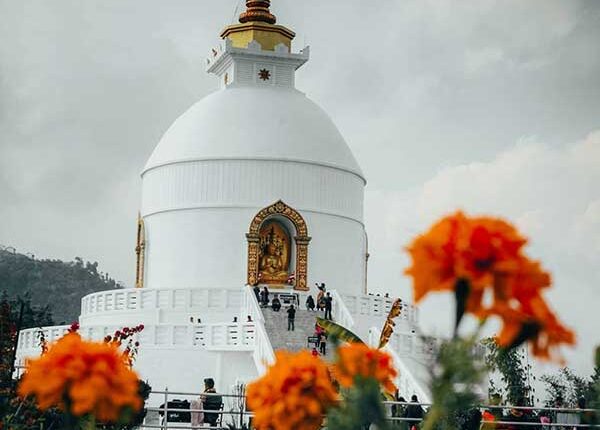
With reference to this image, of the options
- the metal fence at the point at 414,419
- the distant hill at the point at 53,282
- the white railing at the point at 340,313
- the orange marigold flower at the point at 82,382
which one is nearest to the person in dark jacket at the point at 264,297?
the white railing at the point at 340,313

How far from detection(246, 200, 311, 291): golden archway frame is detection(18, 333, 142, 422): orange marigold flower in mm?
34721

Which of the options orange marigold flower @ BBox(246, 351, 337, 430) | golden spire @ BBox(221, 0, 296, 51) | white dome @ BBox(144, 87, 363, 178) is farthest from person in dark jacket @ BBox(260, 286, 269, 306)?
orange marigold flower @ BBox(246, 351, 337, 430)

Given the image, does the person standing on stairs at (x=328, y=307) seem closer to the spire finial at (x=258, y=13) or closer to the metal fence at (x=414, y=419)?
the spire finial at (x=258, y=13)

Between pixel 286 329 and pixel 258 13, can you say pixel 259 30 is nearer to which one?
pixel 258 13

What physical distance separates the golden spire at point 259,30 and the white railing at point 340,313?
11.8 metres

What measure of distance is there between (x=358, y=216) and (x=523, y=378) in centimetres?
1126

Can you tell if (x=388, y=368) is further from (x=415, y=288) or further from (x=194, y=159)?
(x=194, y=159)

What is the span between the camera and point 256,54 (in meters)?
42.2

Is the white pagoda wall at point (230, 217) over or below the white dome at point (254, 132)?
below

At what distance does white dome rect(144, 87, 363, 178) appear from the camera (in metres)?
39.1

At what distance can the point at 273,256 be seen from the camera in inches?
1518

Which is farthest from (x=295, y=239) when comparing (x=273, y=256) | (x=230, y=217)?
(x=230, y=217)

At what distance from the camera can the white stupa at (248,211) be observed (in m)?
35.5

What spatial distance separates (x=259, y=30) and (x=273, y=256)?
9.13 metres
